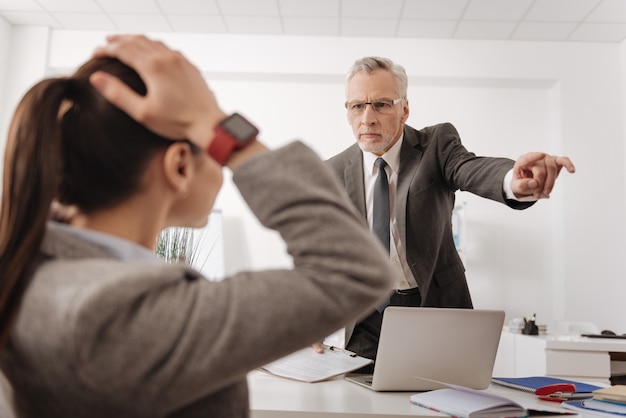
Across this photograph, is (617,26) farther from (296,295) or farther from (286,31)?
(296,295)

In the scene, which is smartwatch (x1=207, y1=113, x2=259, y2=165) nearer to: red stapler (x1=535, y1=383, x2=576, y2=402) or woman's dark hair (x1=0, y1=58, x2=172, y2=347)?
woman's dark hair (x1=0, y1=58, x2=172, y2=347)

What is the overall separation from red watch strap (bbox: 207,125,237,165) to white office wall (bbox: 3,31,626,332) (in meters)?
4.22

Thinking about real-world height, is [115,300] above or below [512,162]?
below

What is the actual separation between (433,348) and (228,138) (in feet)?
2.88

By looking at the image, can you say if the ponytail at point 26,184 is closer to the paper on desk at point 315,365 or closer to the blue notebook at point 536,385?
the paper on desk at point 315,365

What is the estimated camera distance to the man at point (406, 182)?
1.88 m

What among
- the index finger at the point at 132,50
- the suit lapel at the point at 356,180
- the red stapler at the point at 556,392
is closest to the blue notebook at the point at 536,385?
the red stapler at the point at 556,392

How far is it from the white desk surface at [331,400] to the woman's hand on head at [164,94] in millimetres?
628

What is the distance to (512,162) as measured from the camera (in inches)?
63.7

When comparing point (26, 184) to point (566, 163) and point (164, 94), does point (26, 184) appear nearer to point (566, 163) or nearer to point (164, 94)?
point (164, 94)

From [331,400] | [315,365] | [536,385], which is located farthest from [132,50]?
[536,385]

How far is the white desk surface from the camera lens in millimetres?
1081

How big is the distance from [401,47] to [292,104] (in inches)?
39.8

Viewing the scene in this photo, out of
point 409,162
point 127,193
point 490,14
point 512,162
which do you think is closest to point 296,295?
point 127,193
